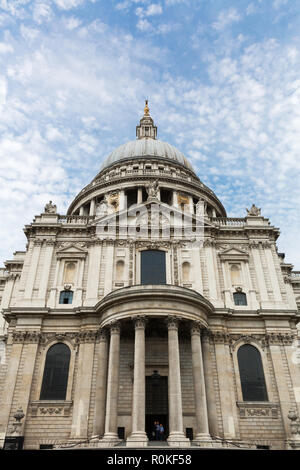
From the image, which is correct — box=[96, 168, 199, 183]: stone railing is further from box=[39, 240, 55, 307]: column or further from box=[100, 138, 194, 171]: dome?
box=[39, 240, 55, 307]: column

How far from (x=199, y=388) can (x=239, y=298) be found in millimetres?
9283

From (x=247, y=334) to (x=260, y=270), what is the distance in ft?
19.5

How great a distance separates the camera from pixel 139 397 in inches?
871

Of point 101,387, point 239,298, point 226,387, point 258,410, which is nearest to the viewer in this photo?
point 101,387

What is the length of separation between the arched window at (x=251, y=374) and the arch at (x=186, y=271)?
696 centimetres

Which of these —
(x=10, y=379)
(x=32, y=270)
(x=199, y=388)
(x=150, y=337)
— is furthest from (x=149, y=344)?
(x=32, y=270)

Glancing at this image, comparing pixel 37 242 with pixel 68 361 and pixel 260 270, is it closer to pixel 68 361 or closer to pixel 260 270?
pixel 68 361

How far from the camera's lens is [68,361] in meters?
27.1

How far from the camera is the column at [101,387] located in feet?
77.6

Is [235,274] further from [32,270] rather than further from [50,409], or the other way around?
[50,409]

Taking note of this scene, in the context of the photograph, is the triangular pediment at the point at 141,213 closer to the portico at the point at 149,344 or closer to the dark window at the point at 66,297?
the dark window at the point at 66,297

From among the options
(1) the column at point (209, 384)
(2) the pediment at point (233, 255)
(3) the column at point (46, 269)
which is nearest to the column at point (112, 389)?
(1) the column at point (209, 384)
